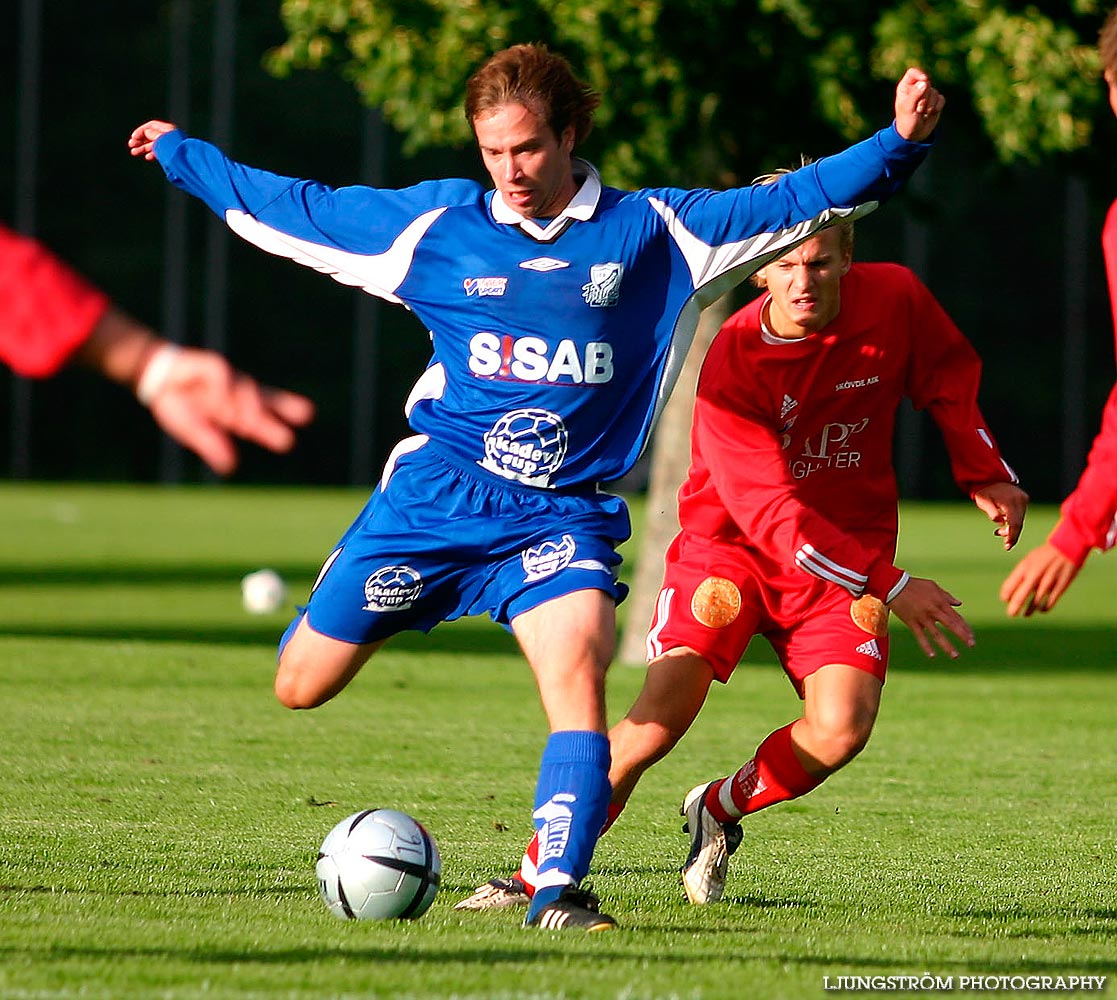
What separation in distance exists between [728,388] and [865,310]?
50 centimetres

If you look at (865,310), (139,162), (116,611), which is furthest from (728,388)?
(139,162)

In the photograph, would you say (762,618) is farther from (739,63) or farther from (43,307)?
(739,63)

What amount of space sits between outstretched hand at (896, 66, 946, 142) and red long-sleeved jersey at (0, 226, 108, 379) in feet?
7.90

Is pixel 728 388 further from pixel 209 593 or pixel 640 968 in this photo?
pixel 209 593

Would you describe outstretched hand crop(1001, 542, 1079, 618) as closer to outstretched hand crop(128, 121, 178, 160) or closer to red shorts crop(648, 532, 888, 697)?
red shorts crop(648, 532, 888, 697)

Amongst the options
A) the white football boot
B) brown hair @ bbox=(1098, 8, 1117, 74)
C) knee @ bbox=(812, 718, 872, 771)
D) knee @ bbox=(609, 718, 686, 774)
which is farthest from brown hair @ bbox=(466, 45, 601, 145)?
the white football boot

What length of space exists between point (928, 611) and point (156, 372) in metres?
2.41

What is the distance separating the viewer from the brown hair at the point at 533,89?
540 cm

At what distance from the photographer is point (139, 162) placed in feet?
152

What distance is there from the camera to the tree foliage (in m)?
12.6

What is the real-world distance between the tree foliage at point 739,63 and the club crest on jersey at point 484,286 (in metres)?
7.26

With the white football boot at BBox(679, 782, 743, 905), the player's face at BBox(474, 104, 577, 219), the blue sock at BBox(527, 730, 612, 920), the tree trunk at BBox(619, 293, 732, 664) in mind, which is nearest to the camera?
the blue sock at BBox(527, 730, 612, 920)

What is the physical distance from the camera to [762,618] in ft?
20.7

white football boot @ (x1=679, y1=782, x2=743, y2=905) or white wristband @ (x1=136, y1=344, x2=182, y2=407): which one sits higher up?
white wristband @ (x1=136, y1=344, x2=182, y2=407)
